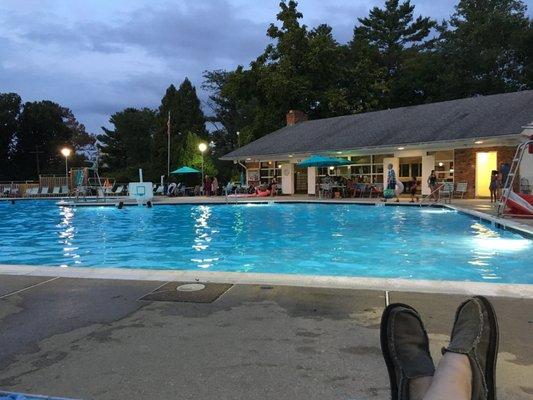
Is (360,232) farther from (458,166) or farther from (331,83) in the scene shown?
(331,83)

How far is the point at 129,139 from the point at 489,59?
105 feet

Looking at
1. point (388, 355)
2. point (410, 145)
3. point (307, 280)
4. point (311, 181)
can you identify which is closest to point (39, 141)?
point (311, 181)

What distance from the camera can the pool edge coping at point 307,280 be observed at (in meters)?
4.43

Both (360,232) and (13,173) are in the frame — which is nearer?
(360,232)

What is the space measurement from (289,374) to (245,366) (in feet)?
0.89

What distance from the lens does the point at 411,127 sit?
22219mm

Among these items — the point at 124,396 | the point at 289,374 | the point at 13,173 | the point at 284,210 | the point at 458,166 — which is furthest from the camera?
the point at 13,173

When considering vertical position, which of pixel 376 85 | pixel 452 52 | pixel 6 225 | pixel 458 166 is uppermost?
pixel 452 52

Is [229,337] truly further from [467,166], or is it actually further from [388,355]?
[467,166]

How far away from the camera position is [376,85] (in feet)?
114

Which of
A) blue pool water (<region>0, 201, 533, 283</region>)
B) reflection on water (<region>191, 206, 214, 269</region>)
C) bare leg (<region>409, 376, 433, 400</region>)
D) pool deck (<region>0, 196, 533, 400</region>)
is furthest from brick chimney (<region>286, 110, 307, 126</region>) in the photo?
bare leg (<region>409, 376, 433, 400</region>)

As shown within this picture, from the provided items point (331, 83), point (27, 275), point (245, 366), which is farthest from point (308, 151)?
point (245, 366)

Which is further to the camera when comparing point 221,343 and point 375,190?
point 375,190

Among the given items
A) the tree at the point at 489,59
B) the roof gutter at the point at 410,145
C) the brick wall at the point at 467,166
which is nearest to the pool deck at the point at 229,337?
the roof gutter at the point at 410,145
